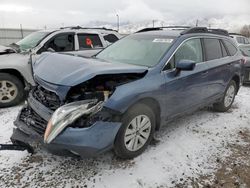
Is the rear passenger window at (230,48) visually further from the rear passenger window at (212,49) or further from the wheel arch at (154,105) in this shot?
the wheel arch at (154,105)

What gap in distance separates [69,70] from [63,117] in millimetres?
604

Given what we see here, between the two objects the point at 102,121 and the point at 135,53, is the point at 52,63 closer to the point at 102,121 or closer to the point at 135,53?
the point at 102,121

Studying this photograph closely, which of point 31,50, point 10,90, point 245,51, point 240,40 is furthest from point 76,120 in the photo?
point 240,40

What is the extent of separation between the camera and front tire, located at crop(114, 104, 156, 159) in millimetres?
3311

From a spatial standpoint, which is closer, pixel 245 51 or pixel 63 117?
pixel 63 117

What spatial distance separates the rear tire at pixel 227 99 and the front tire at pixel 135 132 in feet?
8.24

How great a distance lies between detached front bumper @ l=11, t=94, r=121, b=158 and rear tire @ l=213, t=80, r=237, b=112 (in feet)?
10.7

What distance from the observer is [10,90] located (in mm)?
5723

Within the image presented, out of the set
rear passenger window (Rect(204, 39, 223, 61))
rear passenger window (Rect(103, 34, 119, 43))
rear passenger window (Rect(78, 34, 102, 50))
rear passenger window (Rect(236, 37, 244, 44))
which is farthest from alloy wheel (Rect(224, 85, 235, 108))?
rear passenger window (Rect(236, 37, 244, 44))

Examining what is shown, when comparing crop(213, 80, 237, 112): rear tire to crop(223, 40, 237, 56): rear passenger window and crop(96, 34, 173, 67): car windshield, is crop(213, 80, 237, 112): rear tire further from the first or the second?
crop(96, 34, 173, 67): car windshield

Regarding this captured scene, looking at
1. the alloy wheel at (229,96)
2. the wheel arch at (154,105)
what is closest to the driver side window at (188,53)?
the wheel arch at (154,105)

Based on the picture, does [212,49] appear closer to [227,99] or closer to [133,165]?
[227,99]

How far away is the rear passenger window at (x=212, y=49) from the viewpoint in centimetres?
487

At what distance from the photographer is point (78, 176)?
3.24 meters
